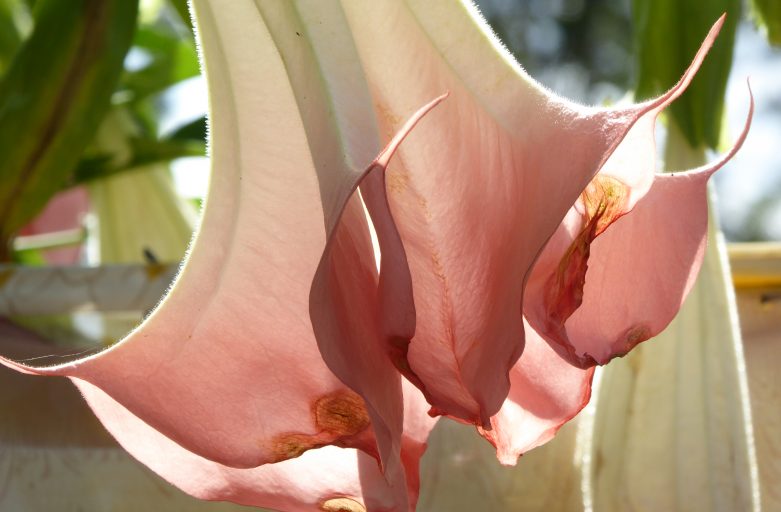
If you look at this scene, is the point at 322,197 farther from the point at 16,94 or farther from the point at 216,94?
the point at 16,94

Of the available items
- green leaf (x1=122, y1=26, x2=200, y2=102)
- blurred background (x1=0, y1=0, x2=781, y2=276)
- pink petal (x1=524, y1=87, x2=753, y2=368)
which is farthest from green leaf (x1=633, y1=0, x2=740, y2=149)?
green leaf (x1=122, y1=26, x2=200, y2=102)

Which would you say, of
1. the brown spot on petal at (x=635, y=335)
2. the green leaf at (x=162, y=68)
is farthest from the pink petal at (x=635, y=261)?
the green leaf at (x=162, y=68)

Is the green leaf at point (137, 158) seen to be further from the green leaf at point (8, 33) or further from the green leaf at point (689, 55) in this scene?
the green leaf at point (689, 55)

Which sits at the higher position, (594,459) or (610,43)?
(594,459)

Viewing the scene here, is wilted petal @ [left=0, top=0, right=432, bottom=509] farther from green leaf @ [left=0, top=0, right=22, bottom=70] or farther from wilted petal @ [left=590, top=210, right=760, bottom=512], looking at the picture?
green leaf @ [left=0, top=0, right=22, bottom=70]

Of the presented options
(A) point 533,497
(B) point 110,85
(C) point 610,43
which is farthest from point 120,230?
(C) point 610,43

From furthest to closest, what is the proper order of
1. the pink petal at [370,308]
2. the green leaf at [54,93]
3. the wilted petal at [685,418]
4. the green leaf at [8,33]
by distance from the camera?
the green leaf at [8,33]
the green leaf at [54,93]
the wilted petal at [685,418]
the pink petal at [370,308]

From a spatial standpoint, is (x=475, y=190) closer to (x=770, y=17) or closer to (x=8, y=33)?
(x=770, y=17)

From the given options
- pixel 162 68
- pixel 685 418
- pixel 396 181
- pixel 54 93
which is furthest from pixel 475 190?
pixel 162 68
